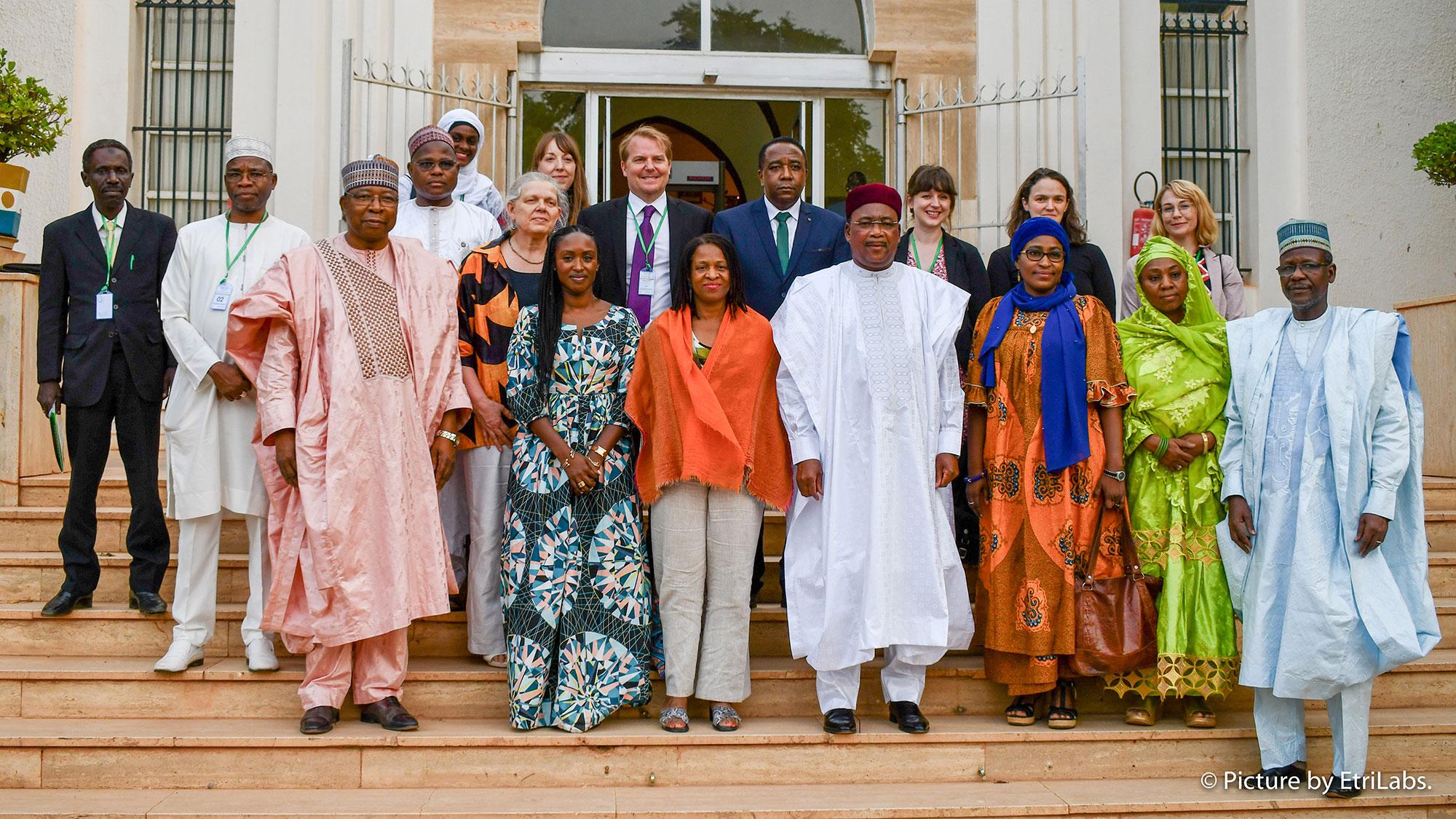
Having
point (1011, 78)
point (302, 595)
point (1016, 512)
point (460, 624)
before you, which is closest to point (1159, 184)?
point (1011, 78)

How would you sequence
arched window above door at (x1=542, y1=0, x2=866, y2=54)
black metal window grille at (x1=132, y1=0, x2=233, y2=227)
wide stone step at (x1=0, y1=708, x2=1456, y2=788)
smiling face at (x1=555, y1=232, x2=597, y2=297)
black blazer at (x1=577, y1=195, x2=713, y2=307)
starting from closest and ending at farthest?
wide stone step at (x1=0, y1=708, x2=1456, y2=788)
smiling face at (x1=555, y1=232, x2=597, y2=297)
black blazer at (x1=577, y1=195, x2=713, y2=307)
black metal window grille at (x1=132, y1=0, x2=233, y2=227)
arched window above door at (x1=542, y1=0, x2=866, y2=54)

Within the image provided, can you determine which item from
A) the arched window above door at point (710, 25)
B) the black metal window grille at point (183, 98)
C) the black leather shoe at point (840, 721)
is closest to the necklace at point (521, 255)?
the black leather shoe at point (840, 721)

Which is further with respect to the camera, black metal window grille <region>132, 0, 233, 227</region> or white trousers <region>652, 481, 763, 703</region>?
black metal window grille <region>132, 0, 233, 227</region>

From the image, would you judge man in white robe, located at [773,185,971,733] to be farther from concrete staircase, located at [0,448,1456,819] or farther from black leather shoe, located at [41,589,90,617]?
black leather shoe, located at [41,589,90,617]

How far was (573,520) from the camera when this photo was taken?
15.4ft

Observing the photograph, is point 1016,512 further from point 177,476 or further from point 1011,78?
point 1011,78

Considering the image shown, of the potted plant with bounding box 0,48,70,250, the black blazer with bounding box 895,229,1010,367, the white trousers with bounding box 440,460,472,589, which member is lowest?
the white trousers with bounding box 440,460,472,589

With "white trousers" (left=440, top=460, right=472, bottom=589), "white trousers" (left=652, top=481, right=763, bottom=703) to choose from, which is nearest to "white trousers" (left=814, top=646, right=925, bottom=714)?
"white trousers" (left=652, top=481, right=763, bottom=703)

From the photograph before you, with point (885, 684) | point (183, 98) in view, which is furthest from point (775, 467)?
point (183, 98)

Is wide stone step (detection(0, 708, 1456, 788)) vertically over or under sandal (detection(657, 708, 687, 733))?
under

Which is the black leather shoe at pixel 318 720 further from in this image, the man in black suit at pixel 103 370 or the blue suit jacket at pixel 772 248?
the blue suit jacket at pixel 772 248

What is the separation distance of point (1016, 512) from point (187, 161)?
6.55 metres

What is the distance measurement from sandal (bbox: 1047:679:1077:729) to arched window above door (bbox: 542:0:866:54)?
556cm

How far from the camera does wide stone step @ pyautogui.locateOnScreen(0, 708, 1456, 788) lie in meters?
4.39
